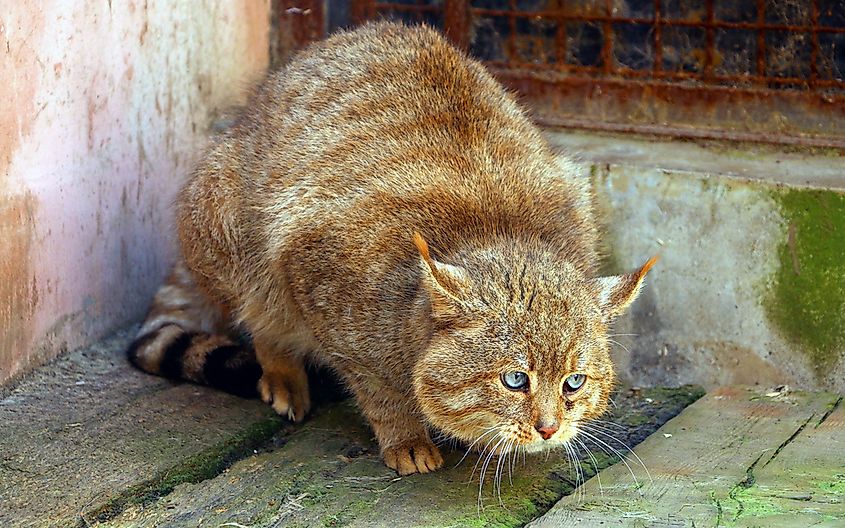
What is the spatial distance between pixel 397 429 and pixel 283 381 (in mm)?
730

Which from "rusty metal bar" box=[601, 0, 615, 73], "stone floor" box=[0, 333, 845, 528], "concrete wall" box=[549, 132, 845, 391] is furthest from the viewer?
"rusty metal bar" box=[601, 0, 615, 73]

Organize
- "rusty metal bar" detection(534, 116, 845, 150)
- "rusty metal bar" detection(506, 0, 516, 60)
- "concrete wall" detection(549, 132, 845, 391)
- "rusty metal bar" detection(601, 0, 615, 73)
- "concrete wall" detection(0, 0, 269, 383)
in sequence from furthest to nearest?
"rusty metal bar" detection(506, 0, 516, 60) → "rusty metal bar" detection(601, 0, 615, 73) → "rusty metal bar" detection(534, 116, 845, 150) → "concrete wall" detection(549, 132, 845, 391) → "concrete wall" detection(0, 0, 269, 383)

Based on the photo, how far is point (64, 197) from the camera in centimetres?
480

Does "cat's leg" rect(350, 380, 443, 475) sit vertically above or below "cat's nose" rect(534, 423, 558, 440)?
below

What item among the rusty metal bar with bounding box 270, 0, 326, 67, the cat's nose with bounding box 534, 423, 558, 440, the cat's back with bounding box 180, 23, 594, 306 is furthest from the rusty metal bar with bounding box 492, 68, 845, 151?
the cat's nose with bounding box 534, 423, 558, 440

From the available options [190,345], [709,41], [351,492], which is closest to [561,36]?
[709,41]

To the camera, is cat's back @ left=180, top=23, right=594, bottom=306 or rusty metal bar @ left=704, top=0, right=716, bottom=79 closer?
cat's back @ left=180, top=23, right=594, bottom=306

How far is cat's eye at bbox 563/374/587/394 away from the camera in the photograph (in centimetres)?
379

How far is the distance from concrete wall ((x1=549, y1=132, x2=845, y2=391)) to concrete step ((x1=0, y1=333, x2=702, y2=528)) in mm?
221

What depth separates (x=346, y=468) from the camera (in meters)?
4.18

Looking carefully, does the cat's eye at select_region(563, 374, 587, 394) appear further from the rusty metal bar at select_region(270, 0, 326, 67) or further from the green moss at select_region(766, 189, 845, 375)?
the rusty metal bar at select_region(270, 0, 326, 67)

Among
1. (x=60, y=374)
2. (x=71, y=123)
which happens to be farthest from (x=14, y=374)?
(x=71, y=123)

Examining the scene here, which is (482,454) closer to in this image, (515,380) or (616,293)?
(515,380)

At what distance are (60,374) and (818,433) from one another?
2847mm
